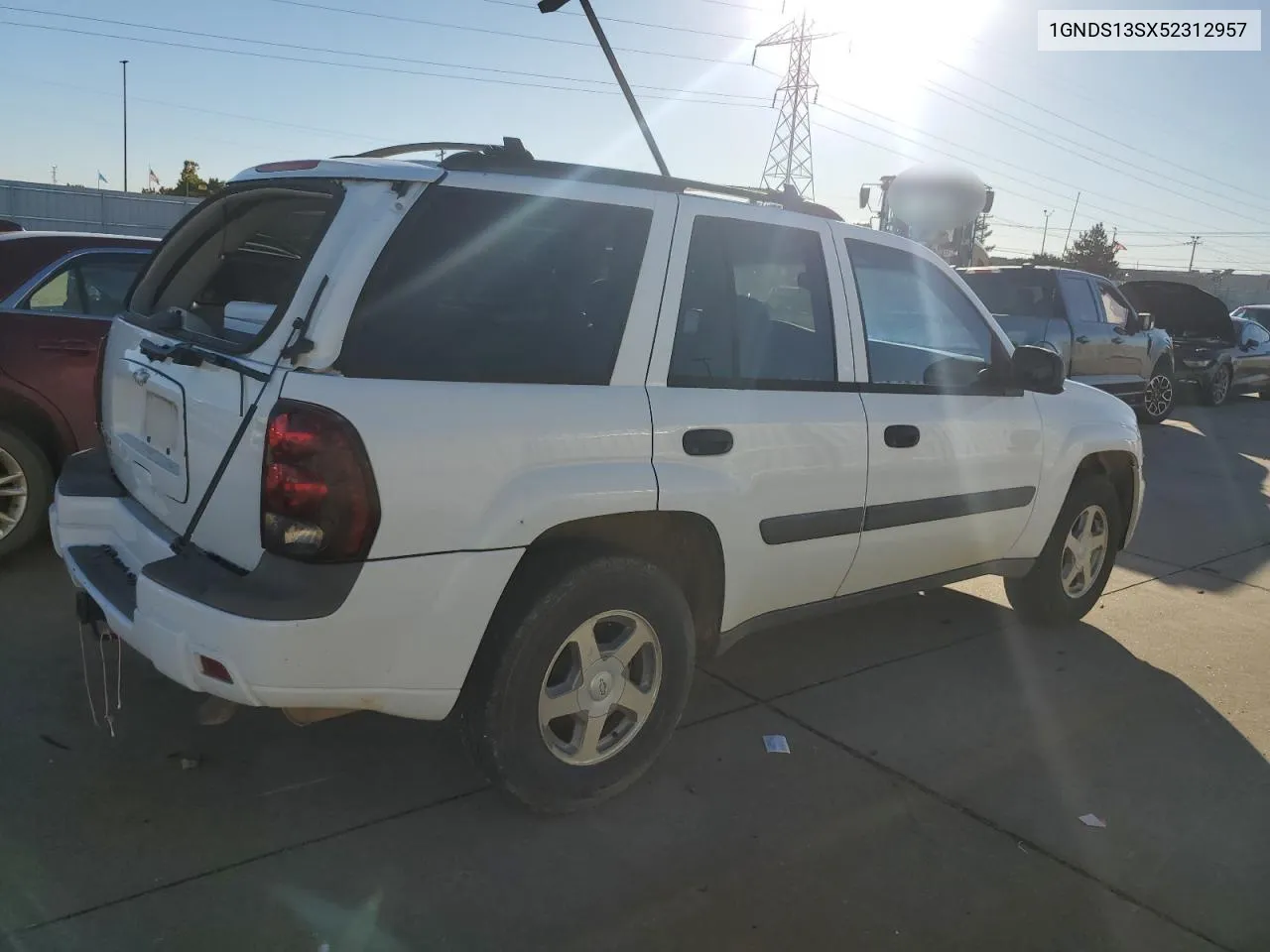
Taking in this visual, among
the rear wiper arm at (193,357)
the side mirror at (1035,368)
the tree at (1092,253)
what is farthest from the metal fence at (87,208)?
the tree at (1092,253)

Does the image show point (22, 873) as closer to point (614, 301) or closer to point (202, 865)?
point (202, 865)

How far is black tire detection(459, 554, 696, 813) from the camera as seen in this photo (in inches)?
111

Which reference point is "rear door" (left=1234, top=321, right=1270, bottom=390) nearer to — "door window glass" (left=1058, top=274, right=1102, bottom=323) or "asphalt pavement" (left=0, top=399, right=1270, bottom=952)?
"door window glass" (left=1058, top=274, right=1102, bottom=323)

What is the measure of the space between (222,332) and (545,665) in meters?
1.47

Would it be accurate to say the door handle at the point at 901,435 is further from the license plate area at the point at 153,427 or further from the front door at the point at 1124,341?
the front door at the point at 1124,341

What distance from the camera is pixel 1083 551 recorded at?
5.05 meters

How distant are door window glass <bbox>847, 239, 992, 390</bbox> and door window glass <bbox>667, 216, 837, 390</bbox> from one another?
0.77ft

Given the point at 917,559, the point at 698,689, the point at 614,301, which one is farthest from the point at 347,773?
the point at 917,559

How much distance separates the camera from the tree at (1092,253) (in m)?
60.2

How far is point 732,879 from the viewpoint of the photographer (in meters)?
2.84

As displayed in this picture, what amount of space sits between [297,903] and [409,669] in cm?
66

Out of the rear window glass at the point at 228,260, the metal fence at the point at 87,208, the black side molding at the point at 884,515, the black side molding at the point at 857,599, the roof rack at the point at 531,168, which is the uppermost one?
the metal fence at the point at 87,208

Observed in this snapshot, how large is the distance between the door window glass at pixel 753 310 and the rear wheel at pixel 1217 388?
14903 millimetres

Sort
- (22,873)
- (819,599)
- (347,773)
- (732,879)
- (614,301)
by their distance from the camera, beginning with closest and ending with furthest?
(22,873) < (732,879) < (614,301) < (347,773) < (819,599)
